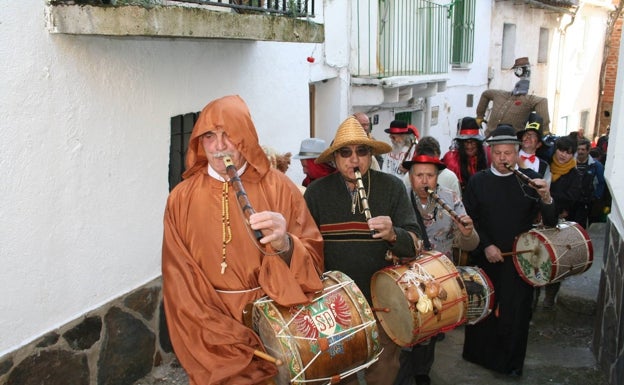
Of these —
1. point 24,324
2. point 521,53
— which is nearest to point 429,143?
point 24,324

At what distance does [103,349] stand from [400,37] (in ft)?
24.8

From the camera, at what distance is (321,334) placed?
3.01 meters

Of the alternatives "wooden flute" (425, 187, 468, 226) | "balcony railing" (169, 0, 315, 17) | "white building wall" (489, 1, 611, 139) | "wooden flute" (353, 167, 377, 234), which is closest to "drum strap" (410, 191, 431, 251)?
"wooden flute" (425, 187, 468, 226)

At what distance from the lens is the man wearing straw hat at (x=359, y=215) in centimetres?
379

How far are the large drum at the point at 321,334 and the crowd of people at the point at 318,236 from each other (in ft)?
0.07

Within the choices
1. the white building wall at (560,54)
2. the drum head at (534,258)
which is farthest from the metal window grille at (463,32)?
the drum head at (534,258)

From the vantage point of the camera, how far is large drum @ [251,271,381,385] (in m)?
2.93

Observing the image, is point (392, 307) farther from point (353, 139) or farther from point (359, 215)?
point (353, 139)

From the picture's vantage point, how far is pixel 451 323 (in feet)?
12.5

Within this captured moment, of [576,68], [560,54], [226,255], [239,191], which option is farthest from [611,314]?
[576,68]

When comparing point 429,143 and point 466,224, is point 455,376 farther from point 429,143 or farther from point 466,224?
point 429,143

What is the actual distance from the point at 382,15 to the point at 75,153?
6.78 metres

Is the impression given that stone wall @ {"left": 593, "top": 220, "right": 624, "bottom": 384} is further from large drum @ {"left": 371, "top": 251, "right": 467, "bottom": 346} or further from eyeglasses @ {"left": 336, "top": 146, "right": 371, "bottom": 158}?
eyeglasses @ {"left": 336, "top": 146, "right": 371, "bottom": 158}

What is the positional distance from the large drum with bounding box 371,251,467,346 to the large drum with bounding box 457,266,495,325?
0.43 metres
